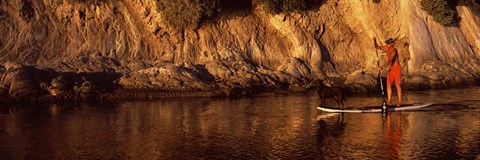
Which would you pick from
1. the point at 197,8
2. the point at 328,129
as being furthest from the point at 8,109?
the point at 328,129

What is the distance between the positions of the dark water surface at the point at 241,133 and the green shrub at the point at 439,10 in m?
19.9

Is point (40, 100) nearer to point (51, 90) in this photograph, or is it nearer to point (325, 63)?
point (51, 90)

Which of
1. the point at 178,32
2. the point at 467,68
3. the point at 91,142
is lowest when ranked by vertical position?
the point at 91,142

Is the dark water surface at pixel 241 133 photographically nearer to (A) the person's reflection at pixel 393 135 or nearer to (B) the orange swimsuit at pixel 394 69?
(A) the person's reflection at pixel 393 135

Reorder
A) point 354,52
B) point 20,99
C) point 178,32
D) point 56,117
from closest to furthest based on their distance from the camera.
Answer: point 56,117
point 20,99
point 178,32
point 354,52

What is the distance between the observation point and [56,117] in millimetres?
24781

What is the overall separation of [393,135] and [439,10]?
32635 mm

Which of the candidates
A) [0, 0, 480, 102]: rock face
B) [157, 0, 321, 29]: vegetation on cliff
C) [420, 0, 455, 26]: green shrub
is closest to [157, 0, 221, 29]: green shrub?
[157, 0, 321, 29]: vegetation on cliff

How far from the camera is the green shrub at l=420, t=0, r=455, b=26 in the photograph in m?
46.7

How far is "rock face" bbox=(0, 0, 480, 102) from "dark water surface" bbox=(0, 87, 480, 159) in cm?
1179

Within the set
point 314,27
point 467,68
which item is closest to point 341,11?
point 314,27

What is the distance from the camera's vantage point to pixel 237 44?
1786 inches

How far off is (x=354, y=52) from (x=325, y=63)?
10.4 ft

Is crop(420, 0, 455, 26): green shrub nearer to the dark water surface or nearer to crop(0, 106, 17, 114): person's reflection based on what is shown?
the dark water surface
